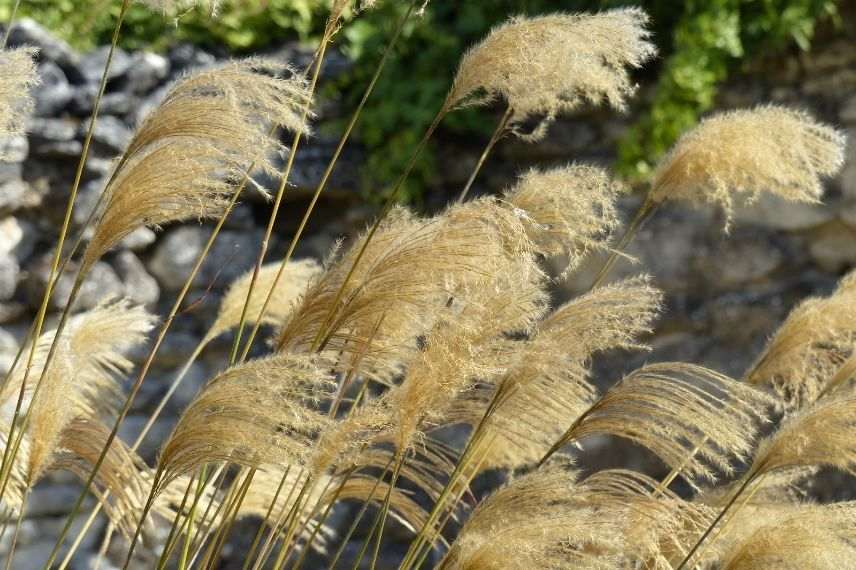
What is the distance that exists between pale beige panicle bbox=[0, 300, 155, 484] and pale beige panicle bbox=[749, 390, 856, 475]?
1050mm

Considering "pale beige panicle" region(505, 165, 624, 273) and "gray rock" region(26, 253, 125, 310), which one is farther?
"gray rock" region(26, 253, 125, 310)

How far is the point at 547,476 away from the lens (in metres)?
1.68

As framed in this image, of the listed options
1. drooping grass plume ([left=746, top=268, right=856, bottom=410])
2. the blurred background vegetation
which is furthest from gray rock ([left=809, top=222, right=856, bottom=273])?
drooping grass plume ([left=746, top=268, right=856, bottom=410])

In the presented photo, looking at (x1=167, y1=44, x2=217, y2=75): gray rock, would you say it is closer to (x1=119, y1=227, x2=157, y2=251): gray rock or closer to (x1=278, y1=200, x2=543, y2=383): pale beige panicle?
(x1=119, y1=227, x2=157, y2=251): gray rock

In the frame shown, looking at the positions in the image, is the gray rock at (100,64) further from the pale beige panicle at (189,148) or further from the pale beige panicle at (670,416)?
the pale beige panicle at (670,416)

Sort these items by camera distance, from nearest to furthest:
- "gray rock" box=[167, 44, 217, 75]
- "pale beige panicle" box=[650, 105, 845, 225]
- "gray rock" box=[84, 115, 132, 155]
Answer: "pale beige panicle" box=[650, 105, 845, 225] < "gray rock" box=[84, 115, 132, 155] < "gray rock" box=[167, 44, 217, 75]

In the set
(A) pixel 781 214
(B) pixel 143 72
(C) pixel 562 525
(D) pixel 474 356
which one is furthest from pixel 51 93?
(C) pixel 562 525

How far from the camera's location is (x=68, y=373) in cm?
178

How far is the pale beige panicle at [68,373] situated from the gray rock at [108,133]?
2.06m

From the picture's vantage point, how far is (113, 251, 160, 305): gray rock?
4.44 meters

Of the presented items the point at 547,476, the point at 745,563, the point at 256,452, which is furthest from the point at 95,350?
the point at 745,563

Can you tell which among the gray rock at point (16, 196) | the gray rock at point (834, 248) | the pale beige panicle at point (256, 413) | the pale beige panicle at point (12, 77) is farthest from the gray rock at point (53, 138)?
the pale beige panicle at point (256, 413)

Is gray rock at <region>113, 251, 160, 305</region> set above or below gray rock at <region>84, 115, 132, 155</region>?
below

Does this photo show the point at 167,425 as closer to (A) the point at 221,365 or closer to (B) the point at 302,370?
(A) the point at 221,365
